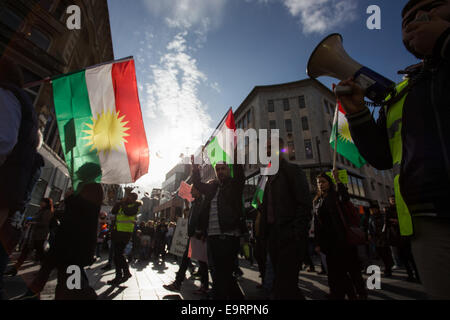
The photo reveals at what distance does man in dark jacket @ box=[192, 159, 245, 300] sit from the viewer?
248 cm

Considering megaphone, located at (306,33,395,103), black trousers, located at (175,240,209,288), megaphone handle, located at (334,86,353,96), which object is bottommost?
black trousers, located at (175,240,209,288)

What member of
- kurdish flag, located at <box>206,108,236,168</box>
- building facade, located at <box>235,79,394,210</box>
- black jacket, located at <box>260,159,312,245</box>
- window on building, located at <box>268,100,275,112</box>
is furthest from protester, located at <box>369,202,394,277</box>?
window on building, located at <box>268,100,275,112</box>

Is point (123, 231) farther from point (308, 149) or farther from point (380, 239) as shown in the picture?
point (308, 149)

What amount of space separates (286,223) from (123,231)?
166 inches

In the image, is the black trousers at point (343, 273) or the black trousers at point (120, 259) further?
the black trousers at point (120, 259)

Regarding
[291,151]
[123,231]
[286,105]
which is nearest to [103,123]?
[123,231]

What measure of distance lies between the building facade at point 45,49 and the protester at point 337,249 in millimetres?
12389

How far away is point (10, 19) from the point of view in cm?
1123

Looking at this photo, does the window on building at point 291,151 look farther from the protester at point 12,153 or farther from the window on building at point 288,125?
the protester at point 12,153

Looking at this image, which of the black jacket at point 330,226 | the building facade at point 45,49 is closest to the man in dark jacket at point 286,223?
the black jacket at point 330,226

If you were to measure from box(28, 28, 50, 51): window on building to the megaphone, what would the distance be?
56.0 feet

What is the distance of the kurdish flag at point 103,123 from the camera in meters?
3.53

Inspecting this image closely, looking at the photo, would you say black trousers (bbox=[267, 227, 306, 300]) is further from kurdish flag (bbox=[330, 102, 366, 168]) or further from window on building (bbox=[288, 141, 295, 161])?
window on building (bbox=[288, 141, 295, 161])

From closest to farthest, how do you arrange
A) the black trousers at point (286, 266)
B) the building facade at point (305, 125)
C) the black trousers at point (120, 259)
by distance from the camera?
the black trousers at point (286, 266) → the black trousers at point (120, 259) → the building facade at point (305, 125)
